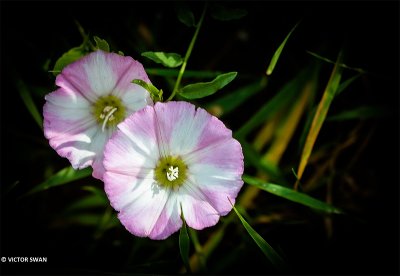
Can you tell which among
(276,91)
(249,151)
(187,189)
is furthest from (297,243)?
(187,189)

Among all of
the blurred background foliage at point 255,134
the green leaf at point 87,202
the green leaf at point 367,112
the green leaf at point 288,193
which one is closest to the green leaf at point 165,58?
the blurred background foliage at point 255,134

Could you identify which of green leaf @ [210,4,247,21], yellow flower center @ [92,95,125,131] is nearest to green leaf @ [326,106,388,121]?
green leaf @ [210,4,247,21]

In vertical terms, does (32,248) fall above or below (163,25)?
below

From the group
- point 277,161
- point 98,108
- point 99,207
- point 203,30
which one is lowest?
point 99,207

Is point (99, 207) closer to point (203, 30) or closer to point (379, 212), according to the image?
point (203, 30)

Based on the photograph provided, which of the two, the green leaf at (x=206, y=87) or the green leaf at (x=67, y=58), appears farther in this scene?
the green leaf at (x=67, y=58)

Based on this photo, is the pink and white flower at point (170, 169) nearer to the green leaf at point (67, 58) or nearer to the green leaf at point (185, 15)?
the green leaf at point (67, 58)
